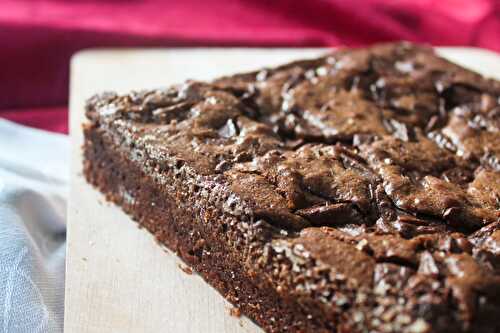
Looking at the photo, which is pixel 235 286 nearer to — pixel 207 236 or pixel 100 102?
pixel 207 236

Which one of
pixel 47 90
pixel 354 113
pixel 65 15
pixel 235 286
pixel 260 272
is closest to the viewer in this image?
pixel 260 272

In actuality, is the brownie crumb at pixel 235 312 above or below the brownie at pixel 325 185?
below

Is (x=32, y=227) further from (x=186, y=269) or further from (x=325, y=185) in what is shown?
(x=325, y=185)

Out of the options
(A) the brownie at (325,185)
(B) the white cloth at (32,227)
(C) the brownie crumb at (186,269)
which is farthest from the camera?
(C) the brownie crumb at (186,269)

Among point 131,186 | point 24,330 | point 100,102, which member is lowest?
point 24,330

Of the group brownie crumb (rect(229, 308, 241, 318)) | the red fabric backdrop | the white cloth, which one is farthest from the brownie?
the red fabric backdrop

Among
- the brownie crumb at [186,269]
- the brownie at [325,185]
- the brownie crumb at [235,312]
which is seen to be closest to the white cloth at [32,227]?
the brownie at [325,185]

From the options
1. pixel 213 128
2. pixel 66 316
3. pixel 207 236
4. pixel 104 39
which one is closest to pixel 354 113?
pixel 213 128

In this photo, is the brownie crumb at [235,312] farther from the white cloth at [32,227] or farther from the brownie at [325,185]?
the white cloth at [32,227]
